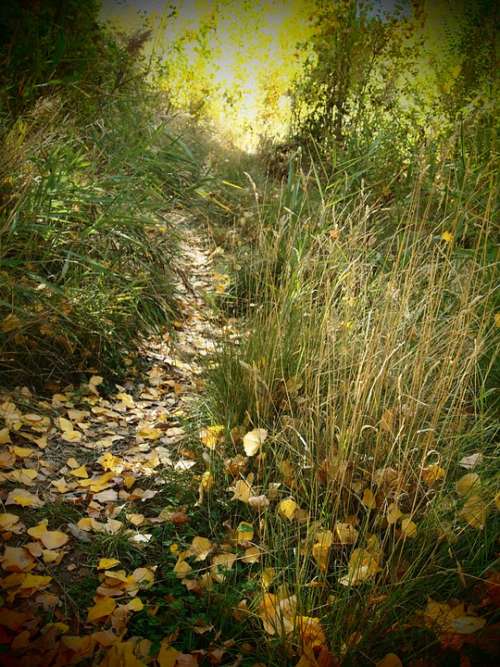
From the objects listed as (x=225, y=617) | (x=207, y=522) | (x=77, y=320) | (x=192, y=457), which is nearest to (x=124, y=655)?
(x=225, y=617)

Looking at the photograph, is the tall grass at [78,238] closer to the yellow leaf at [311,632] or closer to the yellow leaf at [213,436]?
the yellow leaf at [213,436]

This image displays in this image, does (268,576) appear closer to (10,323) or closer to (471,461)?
(471,461)

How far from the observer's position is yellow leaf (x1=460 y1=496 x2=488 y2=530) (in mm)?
1421

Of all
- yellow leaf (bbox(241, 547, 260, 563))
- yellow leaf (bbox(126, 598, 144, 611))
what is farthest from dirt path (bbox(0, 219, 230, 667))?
yellow leaf (bbox(241, 547, 260, 563))

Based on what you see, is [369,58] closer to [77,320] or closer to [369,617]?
[77,320]

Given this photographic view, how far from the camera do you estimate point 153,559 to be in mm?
1725

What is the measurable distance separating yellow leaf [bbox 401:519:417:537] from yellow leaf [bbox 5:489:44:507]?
125 cm

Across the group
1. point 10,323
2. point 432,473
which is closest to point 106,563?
point 432,473

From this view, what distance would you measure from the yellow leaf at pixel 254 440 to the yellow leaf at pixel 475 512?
2.15 ft

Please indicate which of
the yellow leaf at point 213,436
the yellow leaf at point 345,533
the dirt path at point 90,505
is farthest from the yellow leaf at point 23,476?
the yellow leaf at point 345,533

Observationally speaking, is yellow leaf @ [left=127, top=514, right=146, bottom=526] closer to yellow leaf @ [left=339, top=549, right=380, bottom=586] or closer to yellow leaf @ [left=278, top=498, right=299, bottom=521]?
yellow leaf @ [left=278, top=498, right=299, bottom=521]

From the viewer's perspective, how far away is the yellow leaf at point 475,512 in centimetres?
142

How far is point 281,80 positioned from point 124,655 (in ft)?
24.0

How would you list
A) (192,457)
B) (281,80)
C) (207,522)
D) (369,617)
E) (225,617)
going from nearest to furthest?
(369,617) < (225,617) < (207,522) < (192,457) < (281,80)
